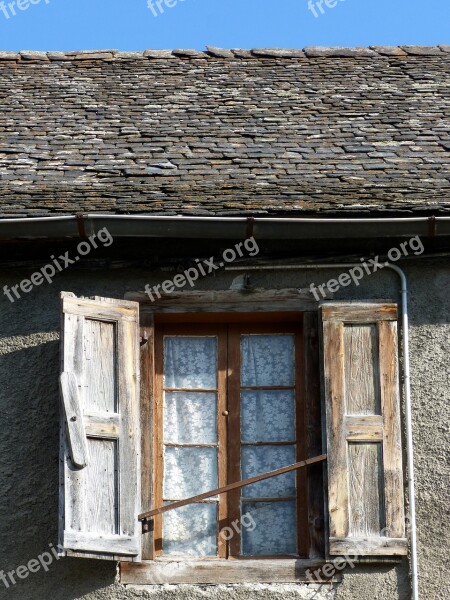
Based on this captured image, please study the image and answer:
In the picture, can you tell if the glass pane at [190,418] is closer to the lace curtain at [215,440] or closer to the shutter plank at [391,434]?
the lace curtain at [215,440]

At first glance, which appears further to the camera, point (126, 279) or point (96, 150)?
point (96, 150)

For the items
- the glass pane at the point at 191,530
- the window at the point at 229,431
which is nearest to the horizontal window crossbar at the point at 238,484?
the window at the point at 229,431

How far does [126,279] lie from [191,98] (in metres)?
2.54

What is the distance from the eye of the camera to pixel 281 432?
7215mm

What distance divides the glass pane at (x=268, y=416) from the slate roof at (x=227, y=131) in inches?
42.3

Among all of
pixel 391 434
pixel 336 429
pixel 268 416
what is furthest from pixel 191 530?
pixel 391 434

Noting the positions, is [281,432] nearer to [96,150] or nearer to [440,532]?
[440,532]

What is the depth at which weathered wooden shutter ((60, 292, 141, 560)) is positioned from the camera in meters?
6.53

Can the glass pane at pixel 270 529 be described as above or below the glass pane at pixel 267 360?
below

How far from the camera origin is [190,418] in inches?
286

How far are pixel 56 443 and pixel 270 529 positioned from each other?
1.30 metres

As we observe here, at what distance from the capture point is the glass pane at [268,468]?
23.3 feet

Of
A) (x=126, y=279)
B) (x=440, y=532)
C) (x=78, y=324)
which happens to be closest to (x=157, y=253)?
(x=126, y=279)

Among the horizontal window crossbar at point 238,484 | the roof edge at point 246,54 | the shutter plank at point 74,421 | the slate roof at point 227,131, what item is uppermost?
the roof edge at point 246,54
